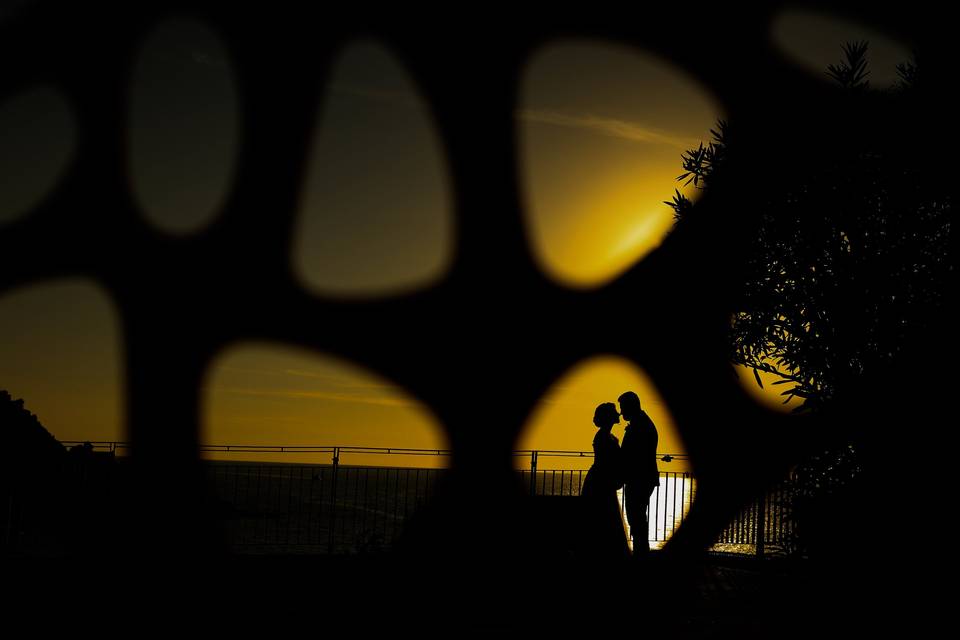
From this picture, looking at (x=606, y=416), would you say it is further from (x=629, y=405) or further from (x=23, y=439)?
(x=23, y=439)

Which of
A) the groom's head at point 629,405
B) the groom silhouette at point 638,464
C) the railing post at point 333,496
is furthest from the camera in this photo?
the railing post at point 333,496

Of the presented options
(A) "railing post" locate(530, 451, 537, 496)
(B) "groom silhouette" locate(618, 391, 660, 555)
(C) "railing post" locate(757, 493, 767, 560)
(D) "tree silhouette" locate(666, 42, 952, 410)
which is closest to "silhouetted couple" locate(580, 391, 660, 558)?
(B) "groom silhouette" locate(618, 391, 660, 555)

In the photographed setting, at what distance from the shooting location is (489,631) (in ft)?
18.0

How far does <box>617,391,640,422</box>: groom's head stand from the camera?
298 inches

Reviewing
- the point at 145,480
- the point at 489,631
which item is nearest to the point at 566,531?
the point at 489,631

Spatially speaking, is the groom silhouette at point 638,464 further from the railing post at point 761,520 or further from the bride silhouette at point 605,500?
the railing post at point 761,520

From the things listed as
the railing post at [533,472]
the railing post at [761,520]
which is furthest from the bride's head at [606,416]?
the railing post at [761,520]

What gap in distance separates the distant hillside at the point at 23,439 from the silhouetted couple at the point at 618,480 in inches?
190

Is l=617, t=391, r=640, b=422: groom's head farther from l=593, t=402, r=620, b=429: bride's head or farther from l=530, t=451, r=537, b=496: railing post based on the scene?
l=530, t=451, r=537, b=496: railing post

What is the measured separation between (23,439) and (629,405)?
5907 millimetres

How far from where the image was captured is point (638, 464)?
749cm

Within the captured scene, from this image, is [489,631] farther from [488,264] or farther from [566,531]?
[488,264]

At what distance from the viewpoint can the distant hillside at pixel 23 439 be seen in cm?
934

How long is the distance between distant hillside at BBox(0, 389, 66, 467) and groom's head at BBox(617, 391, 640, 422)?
5.02 m
